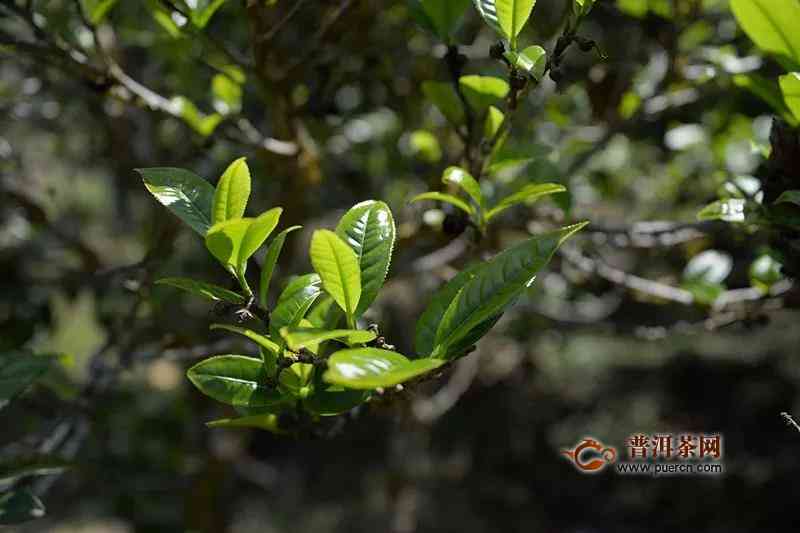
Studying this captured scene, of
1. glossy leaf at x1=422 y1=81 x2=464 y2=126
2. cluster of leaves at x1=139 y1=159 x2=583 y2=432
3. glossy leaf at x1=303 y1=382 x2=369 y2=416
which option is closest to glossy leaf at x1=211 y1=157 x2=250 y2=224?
cluster of leaves at x1=139 y1=159 x2=583 y2=432

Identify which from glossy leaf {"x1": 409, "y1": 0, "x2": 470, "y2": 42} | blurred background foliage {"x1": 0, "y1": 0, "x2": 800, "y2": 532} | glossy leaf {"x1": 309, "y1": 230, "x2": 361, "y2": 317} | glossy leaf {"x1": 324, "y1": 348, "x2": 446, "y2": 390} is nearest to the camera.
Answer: glossy leaf {"x1": 324, "y1": 348, "x2": 446, "y2": 390}

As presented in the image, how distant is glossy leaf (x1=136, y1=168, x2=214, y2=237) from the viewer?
0.86m

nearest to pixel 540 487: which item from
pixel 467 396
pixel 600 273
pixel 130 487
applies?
pixel 467 396

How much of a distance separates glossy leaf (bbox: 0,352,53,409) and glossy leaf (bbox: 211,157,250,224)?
0.52 metres

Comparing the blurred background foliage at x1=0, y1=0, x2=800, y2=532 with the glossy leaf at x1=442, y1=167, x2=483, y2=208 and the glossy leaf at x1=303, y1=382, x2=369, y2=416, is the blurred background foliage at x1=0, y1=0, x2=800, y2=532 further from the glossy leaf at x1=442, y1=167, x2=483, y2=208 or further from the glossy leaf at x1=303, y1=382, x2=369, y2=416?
the glossy leaf at x1=442, y1=167, x2=483, y2=208

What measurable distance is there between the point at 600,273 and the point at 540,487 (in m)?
3.21

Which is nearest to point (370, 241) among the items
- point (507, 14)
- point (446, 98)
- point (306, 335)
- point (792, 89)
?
point (306, 335)

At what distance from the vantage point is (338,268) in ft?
2.68

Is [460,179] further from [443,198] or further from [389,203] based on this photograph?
[389,203]

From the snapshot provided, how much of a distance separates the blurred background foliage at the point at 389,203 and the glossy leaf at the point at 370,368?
22 cm

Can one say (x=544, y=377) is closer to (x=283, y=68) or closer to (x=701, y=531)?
(x=701, y=531)

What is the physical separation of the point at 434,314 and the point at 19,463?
2.37 feet

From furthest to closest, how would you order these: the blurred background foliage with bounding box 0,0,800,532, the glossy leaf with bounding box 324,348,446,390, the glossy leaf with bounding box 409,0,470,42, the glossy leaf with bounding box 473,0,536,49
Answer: the blurred background foliage with bounding box 0,0,800,532 < the glossy leaf with bounding box 409,0,470,42 < the glossy leaf with bounding box 473,0,536,49 < the glossy leaf with bounding box 324,348,446,390

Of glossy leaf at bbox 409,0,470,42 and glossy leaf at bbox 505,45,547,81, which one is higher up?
glossy leaf at bbox 409,0,470,42
